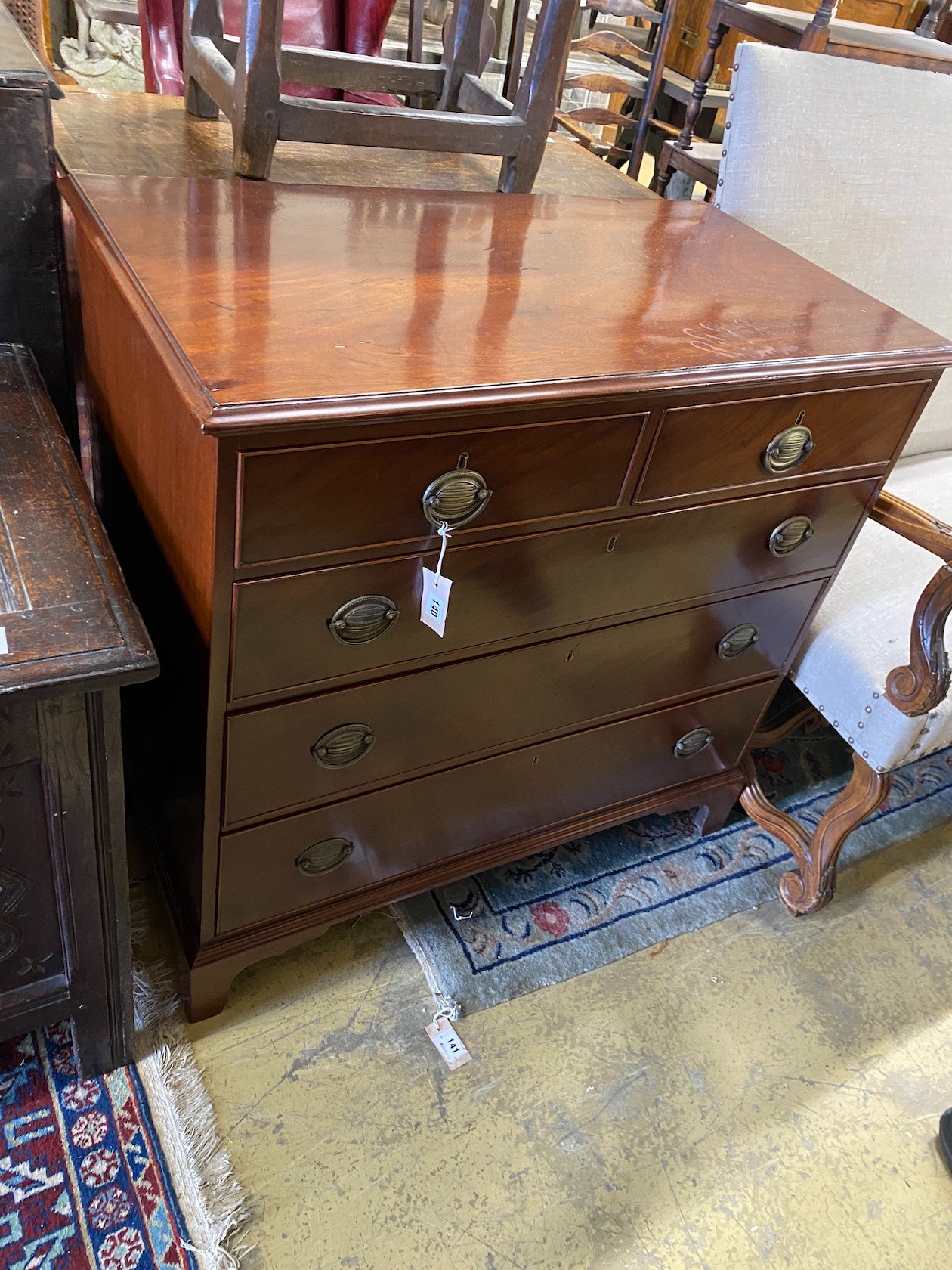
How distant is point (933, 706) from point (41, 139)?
1.30 m

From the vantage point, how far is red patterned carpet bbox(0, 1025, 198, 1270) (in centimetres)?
100

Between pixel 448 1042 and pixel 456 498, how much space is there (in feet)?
2.57

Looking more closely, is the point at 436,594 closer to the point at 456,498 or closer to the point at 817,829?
the point at 456,498

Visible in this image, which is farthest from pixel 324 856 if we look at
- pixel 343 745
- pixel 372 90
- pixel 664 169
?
pixel 664 169

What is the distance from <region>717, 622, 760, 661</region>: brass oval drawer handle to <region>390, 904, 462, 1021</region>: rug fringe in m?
0.61

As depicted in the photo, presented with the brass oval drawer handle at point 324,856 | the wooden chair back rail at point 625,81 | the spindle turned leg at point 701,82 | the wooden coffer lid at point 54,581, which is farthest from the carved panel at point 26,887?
the wooden chair back rail at point 625,81

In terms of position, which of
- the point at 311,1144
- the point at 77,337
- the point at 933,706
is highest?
the point at 77,337

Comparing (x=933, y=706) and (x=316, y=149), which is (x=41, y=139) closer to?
(x=316, y=149)

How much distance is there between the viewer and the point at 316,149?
4.32 ft

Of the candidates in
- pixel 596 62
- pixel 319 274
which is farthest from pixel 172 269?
pixel 596 62

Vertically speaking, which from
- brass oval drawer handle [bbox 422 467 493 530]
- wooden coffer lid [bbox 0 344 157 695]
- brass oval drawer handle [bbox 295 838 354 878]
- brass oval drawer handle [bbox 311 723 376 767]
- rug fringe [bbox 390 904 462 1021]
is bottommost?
rug fringe [bbox 390 904 462 1021]

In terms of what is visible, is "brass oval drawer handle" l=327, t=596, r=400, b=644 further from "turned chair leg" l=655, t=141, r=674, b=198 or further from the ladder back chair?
"turned chair leg" l=655, t=141, r=674, b=198

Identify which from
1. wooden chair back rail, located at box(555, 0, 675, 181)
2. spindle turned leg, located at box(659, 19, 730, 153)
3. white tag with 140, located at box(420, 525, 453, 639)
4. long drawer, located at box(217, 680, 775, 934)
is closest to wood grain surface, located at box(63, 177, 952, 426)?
white tag with 140, located at box(420, 525, 453, 639)

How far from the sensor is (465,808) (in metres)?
1.24
